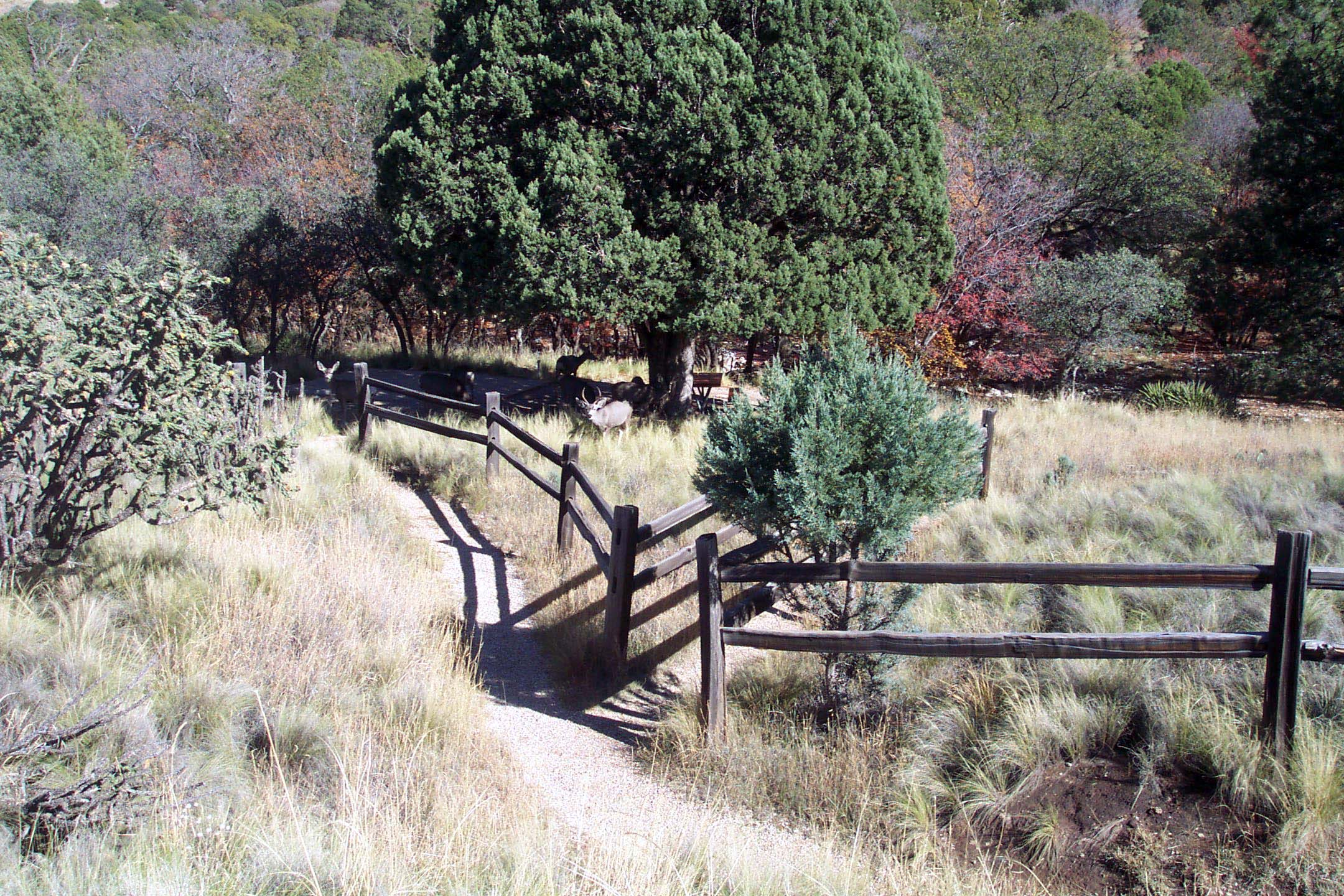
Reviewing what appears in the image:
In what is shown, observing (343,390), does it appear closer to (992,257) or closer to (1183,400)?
(992,257)

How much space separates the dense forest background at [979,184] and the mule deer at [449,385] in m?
1.54

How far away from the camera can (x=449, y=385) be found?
16766 mm

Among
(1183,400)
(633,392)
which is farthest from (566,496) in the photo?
(1183,400)

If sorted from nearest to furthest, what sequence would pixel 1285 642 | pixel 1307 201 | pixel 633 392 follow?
pixel 1285 642
pixel 633 392
pixel 1307 201

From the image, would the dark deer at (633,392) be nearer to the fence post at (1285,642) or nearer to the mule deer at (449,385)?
the mule deer at (449,385)

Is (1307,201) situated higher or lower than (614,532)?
higher

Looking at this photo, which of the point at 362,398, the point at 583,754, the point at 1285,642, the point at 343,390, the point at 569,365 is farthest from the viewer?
the point at 569,365

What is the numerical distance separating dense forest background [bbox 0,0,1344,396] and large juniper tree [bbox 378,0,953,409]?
188 cm

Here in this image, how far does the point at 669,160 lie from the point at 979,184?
10667 millimetres

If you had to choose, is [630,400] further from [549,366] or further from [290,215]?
[290,215]

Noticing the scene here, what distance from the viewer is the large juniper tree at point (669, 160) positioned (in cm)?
1313

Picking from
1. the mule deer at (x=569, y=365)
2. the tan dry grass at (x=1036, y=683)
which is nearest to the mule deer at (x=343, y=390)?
the mule deer at (x=569, y=365)

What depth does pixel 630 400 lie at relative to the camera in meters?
15.6

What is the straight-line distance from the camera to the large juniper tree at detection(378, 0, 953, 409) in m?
13.1
